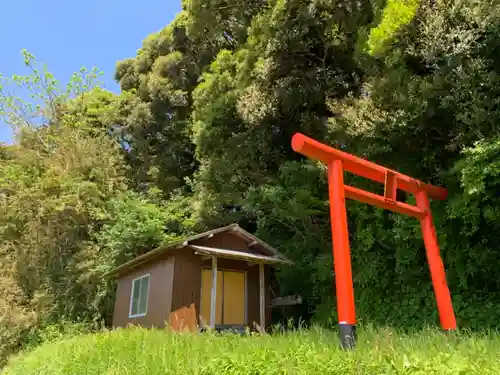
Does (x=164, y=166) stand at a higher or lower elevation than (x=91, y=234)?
higher

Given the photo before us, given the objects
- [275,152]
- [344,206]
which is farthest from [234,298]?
[344,206]

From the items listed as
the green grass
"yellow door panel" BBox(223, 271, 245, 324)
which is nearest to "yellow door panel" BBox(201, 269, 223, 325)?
"yellow door panel" BBox(223, 271, 245, 324)

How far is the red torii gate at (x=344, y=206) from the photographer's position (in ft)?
18.7

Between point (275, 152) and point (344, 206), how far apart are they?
6.89 meters

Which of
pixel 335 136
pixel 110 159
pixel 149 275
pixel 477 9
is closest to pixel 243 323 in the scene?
pixel 149 275

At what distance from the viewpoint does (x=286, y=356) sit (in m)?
4.54

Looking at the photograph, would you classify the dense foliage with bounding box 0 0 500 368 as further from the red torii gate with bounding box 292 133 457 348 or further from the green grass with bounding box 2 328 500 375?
the green grass with bounding box 2 328 500 375

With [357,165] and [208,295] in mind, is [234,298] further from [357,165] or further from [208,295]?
[357,165]

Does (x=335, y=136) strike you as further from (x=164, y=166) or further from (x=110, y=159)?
(x=110, y=159)

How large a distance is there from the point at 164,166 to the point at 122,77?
7170 mm

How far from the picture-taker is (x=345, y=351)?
14.9 feet

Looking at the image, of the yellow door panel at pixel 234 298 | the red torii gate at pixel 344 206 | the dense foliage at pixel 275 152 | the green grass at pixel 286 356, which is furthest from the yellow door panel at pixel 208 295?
the red torii gate at pixel 344 206

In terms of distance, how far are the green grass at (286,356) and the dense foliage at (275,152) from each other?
11.8 feet

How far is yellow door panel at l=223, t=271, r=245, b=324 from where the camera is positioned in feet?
40.5
